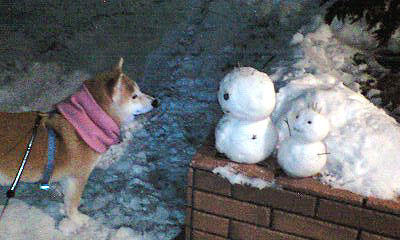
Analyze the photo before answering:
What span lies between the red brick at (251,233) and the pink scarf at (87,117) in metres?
0.95

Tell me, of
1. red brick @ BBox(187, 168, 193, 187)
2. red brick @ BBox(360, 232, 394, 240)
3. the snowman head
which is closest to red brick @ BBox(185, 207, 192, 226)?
red brick @ BBox(187, 168, 193, 187)

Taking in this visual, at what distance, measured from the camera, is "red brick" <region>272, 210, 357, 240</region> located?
2.02m

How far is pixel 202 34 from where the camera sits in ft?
17.3

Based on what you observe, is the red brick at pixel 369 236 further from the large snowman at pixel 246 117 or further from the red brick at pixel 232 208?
the large snowman at pixel 246 117

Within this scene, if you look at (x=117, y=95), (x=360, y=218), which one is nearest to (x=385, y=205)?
(x=360, y=218)

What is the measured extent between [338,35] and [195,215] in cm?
244

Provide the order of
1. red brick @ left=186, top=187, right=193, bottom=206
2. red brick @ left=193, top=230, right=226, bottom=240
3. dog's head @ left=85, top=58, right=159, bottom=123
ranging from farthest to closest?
dog's head @ left=85, top=58, right=159, bottom=123 → red brick @ left=193, top=230, right=226, bottom=240 → red brick @ left=186, top=187, right=193, bottom=206

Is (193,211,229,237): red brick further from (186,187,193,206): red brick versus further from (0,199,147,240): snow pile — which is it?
(0,199,147,240): snow pile

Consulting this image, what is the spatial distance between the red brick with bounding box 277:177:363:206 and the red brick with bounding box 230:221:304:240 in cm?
31

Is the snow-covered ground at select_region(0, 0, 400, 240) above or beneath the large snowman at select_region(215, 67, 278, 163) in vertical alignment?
beneath

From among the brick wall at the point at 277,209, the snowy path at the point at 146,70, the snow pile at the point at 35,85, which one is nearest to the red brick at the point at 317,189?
the brick wall at the point at 277,209

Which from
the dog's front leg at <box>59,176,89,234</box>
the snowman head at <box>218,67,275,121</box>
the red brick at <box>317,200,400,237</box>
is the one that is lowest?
the dog's front leg at <box>59,176,89,234</box>

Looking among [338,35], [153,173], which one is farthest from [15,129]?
[338,35]

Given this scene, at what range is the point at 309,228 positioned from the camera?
2.07 m
